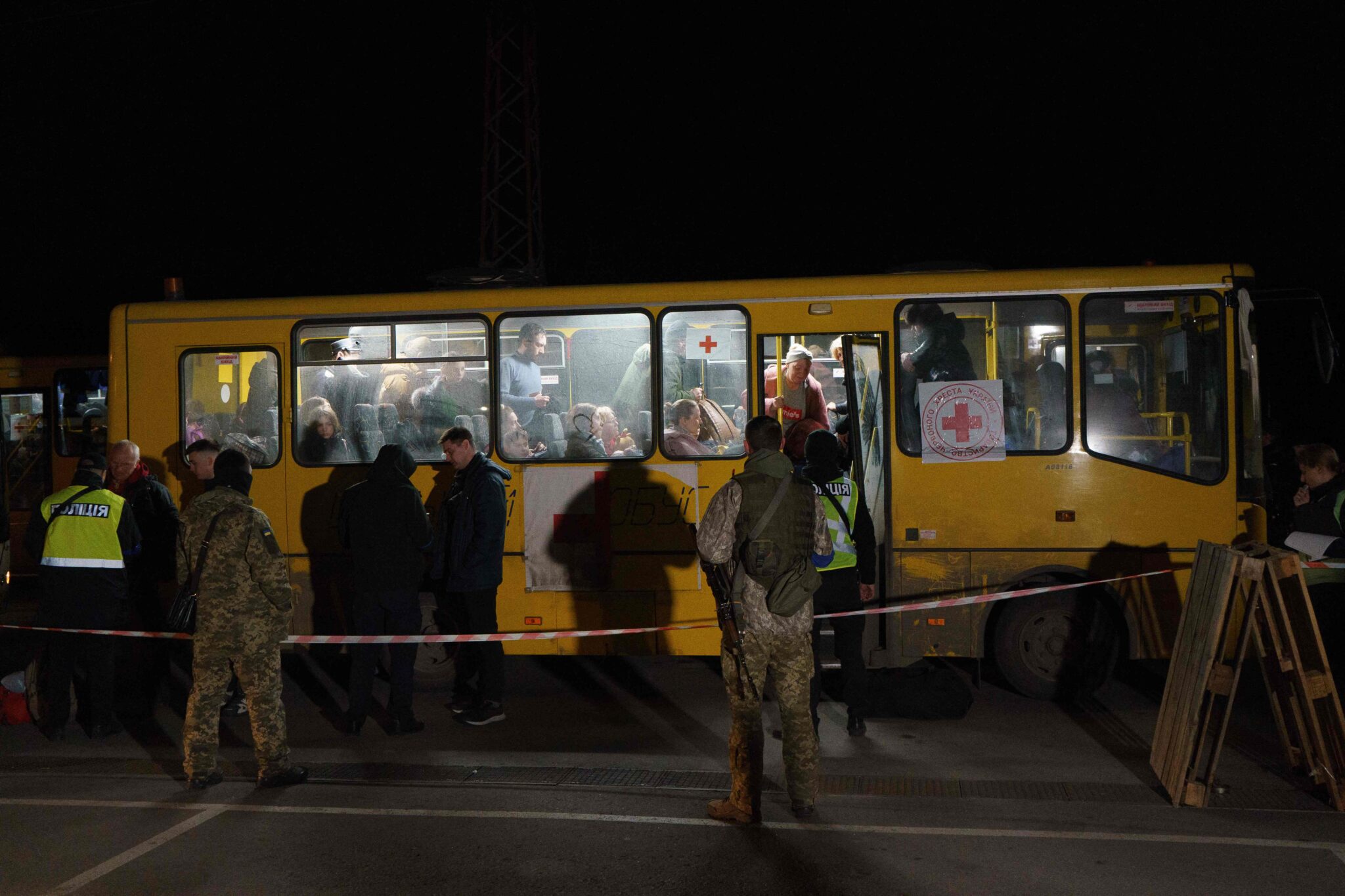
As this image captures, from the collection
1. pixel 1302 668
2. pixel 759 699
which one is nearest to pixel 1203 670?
pixel 1302 668

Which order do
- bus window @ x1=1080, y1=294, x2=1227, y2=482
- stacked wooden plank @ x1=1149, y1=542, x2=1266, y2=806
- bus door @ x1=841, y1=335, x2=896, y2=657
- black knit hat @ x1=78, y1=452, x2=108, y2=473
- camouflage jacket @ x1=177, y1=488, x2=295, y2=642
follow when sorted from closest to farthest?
stacked wooden plank @ x1=1149, y1=542, x2=1266, y2=806 < camouflage jacket @ x1=177, y1=488, x2=295, y2=642 < black knit hat @ x1=78, y1=452, x2=108, y2=473 < bus window @ x1=1080, y1=294, x2=1227, y2=482 < bus door @ x1=841, y1=335, x2=896, y2=657

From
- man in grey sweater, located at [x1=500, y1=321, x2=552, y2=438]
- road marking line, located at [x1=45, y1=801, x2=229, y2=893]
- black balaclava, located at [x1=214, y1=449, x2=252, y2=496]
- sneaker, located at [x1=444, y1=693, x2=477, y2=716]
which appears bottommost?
road marking line, located at [x1=45, y1=801, x2=229, y2=893]

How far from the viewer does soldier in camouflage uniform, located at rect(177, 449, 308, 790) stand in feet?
19.0

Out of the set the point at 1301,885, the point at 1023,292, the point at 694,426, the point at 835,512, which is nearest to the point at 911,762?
the point at 835,512

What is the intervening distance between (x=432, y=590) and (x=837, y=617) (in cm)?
311

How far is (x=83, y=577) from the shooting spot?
275 inches

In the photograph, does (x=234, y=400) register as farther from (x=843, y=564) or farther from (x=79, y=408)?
(x=79, y=408)

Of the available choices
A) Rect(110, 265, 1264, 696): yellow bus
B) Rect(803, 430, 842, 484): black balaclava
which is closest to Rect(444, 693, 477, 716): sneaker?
Rect(110, 265, 1264, 696): yellow bus

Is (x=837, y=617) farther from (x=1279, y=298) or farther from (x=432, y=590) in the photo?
(x=1279, y=298)

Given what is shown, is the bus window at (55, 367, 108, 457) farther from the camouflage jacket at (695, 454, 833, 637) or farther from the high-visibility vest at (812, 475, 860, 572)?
the camouflage jacket at (695, 454, 833, 637)

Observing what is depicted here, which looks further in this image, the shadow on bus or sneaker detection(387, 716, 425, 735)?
the shadow on bus

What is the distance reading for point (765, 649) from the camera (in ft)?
17.1

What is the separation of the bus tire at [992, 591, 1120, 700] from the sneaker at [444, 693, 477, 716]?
361 cm

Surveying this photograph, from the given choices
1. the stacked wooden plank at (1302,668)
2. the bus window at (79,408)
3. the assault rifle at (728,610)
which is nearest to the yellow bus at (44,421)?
the bus window at (79,408)
